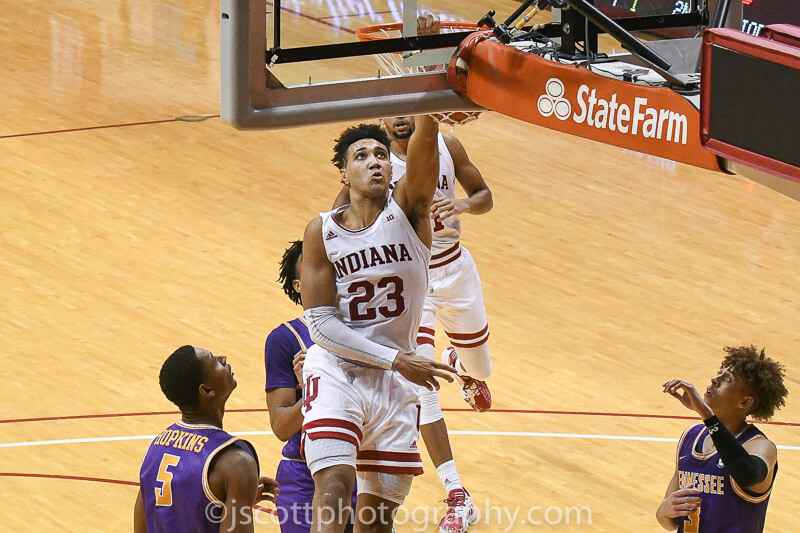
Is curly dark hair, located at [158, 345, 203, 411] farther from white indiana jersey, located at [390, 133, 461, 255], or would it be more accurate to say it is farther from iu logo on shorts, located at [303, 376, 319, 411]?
white indiana jersey, located at [390, 133, 461, 255]

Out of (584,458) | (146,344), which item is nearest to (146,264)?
(146,344)

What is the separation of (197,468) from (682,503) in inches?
75.4

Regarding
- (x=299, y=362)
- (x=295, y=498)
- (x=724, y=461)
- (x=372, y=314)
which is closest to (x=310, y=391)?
(x=299, y=362)

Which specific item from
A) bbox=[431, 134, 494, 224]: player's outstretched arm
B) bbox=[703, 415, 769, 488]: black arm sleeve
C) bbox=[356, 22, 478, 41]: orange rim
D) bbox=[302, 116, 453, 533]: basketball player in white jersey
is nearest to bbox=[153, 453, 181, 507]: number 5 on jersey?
bbox=[302, 116, 453, 533]: basketball player in white jersey

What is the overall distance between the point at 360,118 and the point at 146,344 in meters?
4.79

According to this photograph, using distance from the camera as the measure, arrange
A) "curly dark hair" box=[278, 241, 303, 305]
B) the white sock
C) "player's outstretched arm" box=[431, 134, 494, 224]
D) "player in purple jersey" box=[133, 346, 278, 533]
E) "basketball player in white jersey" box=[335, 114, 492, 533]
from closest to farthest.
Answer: "player in purple jersey" box=[133, 346, 278, 533]
"curly dark hair" box=[278, 241, 303, 305]
the white sock
"player's outstretched arm" box=[431, 134, 494, 224]
"basketball player in white jersey" box=[335, 114, 492, 533]

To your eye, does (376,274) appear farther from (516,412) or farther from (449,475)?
(516,412)

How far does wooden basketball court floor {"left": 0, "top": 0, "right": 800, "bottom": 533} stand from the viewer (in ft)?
24.5

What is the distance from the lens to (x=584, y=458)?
7.82 m

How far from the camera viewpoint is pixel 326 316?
5484mm

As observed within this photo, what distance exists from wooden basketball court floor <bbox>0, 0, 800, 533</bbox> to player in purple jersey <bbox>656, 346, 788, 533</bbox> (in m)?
1.77

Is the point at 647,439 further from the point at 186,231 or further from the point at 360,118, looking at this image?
the point at 186,231

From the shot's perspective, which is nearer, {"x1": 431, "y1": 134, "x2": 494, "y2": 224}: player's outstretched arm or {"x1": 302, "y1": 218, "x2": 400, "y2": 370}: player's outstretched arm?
{"x1": 302, "y1": 218, "x2": 400, "y2": 370}: player's outstretched arm

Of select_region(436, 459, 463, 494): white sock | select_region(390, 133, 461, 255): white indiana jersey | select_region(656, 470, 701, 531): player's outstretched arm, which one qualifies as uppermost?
select_region(390, 133, 461, 255): white indiana jersey
